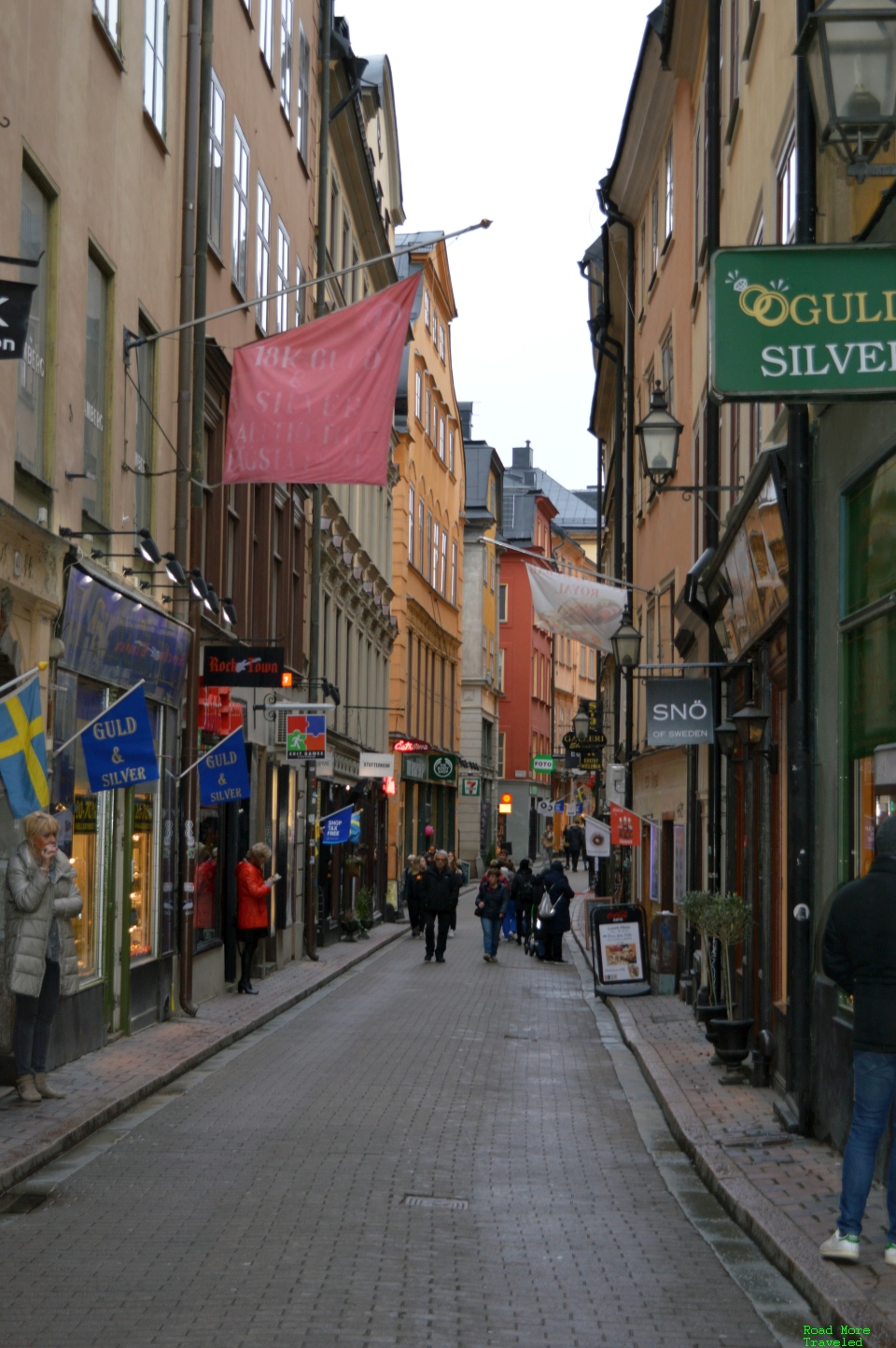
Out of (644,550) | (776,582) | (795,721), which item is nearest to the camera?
(795,721)

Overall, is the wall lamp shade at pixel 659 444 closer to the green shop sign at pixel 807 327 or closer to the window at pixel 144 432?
the window at pixel 144 432

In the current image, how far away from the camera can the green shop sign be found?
24.0 feet

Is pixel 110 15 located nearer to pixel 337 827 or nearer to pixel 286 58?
pixel 286 58

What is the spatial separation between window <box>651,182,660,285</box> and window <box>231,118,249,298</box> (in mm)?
6495

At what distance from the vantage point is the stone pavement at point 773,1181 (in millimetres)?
6883

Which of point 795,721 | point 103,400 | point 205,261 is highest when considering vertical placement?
point 205,261

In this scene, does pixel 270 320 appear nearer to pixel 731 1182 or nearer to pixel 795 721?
pixel 795 721

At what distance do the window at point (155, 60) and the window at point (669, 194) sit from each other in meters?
8.65

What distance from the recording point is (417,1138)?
11117mm

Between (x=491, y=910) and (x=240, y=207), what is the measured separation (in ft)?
40.5

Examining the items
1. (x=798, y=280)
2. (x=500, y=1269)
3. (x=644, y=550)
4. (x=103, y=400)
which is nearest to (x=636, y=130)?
(x=644, y=550)

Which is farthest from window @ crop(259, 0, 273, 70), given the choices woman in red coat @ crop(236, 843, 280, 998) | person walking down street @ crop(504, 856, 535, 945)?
person walking down street @ crop(504, 856, 535, 945)

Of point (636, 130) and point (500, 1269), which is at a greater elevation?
point (636, 130)

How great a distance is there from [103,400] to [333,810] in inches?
758
